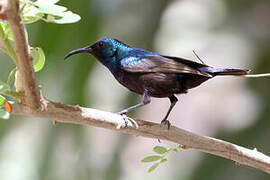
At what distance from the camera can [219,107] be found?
5.12 m

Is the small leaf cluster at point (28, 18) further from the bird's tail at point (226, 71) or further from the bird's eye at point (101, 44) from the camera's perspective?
the bird's eye at point (101, 44)

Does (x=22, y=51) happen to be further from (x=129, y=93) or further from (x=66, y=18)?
(x=129, y=93)

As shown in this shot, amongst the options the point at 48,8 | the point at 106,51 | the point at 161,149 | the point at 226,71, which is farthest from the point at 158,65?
the point at 48,8

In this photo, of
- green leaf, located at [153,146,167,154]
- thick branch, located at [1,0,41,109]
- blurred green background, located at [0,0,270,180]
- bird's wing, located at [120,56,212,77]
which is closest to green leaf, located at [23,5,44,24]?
thick branch, located at [1,0,41,109]

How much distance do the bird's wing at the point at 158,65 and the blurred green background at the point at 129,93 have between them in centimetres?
100

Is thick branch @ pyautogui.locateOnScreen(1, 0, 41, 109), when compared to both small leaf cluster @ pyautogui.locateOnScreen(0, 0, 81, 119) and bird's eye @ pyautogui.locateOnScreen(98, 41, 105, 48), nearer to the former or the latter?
small leaf cluster @ pyautogui.locateOnScreen(0, 0, 81, 119)

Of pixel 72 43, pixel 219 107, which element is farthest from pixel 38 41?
pixel 219 107

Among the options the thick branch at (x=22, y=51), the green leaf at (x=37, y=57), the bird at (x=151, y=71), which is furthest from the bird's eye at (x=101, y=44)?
the thick branch at (x=22, y=51)

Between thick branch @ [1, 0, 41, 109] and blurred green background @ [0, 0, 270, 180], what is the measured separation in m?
2.36

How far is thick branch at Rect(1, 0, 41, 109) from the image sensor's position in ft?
3.81

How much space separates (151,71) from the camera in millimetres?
2861

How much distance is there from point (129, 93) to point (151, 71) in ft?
4.18

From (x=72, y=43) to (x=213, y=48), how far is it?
1.41 meters

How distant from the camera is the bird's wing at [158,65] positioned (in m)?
2.75
